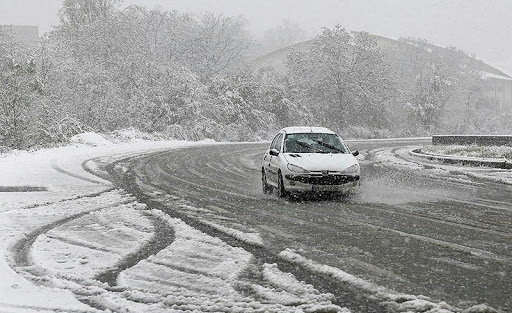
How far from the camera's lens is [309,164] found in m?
10.5

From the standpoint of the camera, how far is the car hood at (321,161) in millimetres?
10383

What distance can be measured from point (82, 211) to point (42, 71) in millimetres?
23303

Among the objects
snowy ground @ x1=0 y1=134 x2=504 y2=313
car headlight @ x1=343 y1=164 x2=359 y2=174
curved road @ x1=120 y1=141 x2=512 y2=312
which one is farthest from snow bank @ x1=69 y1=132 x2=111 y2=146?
car headlight @ x1=343 y1=164 x2=359 y2=174

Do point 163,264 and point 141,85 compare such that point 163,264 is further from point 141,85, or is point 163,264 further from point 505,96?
point 505,96

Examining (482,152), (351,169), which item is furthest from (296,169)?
(482,152)

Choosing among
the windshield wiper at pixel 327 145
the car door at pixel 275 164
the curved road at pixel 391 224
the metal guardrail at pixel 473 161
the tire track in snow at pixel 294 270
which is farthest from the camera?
the metal guardrail at pixel 473 161

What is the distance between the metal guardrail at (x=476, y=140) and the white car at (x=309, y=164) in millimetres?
15566

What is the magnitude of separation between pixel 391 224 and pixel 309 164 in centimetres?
268

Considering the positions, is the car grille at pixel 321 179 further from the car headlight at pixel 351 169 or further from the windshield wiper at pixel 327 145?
the windshield wiper at pixel 327 145

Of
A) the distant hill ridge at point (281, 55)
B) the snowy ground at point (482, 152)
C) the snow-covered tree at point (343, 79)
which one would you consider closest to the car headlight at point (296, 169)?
the snowy ground at point (482, 152)

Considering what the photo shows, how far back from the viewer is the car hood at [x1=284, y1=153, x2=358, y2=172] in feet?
34.1

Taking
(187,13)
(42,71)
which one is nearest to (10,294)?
(42,71)

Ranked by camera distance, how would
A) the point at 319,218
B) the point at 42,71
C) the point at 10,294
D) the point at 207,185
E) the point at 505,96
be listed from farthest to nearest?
the point at 505,96, the point at 42,71, the point at 207,185, the point at 319,218, the point at 10,294

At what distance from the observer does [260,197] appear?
1092 cm
